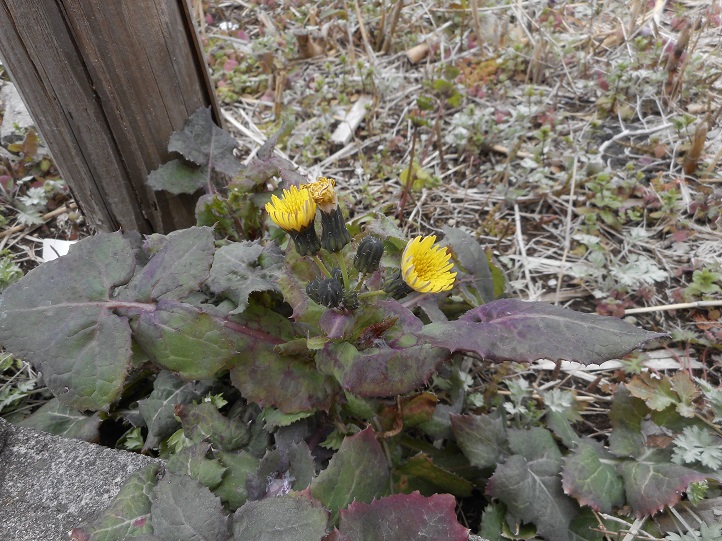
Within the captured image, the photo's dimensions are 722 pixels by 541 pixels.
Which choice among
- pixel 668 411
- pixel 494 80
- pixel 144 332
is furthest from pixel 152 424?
pixel 494 80

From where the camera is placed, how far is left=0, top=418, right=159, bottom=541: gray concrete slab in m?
1.52

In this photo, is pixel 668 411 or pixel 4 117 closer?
pixel 668 411

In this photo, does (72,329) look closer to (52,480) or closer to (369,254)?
(52,480)

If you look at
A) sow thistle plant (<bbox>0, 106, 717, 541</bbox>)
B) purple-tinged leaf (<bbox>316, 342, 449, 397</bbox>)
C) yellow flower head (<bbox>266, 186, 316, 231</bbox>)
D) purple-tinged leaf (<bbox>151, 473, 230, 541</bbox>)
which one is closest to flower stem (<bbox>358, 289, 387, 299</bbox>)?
sow thistle plant (<bbox>0, 106, 717, 541</bbox>)

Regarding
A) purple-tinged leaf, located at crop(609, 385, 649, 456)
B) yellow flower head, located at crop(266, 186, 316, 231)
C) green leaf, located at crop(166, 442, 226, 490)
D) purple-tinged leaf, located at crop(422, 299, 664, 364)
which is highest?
yellow flower head, located at crop(266, 186, 316, 231)

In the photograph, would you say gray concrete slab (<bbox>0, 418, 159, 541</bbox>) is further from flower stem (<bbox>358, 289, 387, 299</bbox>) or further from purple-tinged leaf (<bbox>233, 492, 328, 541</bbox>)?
flower stem (<bbox>358, 289, 387, 299</bbox>)

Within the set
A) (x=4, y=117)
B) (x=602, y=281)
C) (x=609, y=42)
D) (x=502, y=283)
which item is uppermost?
(x=4, y=117)

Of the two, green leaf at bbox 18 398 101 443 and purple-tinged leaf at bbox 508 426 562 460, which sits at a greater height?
green leaf at bbox 18 398 101 443

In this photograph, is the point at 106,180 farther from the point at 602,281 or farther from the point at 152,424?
the point at 602,281

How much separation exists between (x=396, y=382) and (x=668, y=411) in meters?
1.05

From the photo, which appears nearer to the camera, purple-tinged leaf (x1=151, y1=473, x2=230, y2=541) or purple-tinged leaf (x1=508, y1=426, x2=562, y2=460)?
purple-tinged leaf (x1=151, y1=473, x2=230, y2=541)

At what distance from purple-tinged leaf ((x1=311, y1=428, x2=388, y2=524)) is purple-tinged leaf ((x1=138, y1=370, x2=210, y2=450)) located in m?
0.61

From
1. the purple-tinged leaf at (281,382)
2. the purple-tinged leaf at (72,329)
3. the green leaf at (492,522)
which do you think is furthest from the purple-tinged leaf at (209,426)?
the green leaf at (492,522)

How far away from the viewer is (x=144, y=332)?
1571 millimetres
